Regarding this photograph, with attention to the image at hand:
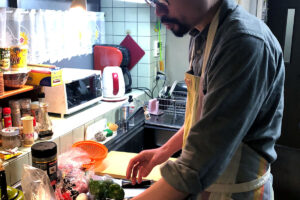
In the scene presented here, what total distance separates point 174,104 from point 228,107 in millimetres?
1788

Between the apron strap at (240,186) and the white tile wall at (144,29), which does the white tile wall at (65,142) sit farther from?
the white tile wall at (144,29)

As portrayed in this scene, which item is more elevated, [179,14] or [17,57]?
[179,14]

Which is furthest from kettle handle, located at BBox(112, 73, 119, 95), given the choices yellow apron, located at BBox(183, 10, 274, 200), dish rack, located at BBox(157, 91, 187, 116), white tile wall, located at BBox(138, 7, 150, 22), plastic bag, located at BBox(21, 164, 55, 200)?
yellow apron, located at BBox(183, 10, 274, 200)

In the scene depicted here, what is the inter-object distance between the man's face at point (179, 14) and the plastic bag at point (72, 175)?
828mm

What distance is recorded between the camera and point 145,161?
1212 mm

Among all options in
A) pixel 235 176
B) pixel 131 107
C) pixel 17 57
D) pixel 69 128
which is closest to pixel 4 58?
pixel 17 57

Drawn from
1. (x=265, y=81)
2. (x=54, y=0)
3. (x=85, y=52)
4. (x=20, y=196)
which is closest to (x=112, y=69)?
(x=85, y=52)

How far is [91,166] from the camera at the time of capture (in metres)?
1.56

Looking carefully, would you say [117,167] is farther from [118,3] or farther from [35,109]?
[118,3]

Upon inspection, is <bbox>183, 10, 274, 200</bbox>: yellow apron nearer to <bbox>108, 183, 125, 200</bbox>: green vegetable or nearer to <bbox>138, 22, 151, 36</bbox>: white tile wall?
<bbox>108, 183, 125, 200</bbox>: green vegetable

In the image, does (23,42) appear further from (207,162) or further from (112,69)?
(207,162)

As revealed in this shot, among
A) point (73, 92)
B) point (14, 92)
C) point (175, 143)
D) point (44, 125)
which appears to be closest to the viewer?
point (175, 143)

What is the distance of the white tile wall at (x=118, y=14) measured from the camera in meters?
2.77

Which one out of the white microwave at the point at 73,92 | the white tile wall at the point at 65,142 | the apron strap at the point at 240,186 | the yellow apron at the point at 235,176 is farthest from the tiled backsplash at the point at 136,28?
the apron strap at the point at 240,186
